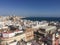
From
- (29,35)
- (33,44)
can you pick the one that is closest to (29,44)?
(33,44)

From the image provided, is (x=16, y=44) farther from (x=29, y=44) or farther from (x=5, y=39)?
(x=5, y=39)

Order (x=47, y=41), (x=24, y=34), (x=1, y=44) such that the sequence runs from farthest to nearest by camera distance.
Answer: (x=24, y=34)
(x=47, y=41)
(x=1, y=44)

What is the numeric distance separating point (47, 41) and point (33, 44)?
781 mm

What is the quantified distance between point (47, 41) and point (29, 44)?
3.26 feet

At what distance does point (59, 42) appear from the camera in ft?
17.5

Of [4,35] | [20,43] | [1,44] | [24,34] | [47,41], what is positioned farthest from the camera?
[24,34]

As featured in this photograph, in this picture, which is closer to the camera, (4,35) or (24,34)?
(4,35)

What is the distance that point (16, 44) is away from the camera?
4809mm

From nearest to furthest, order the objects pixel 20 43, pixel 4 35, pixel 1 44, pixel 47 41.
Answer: pixel 20 43 → pixel 1 44 → pixel 47 41 → pixel 4 35

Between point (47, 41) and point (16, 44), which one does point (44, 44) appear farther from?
point (16, 44)

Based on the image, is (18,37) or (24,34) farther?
(24,34)

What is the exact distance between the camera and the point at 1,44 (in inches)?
202

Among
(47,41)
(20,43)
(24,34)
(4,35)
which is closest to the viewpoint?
(20,43)

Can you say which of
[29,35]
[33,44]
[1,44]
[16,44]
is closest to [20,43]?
[16,44]
